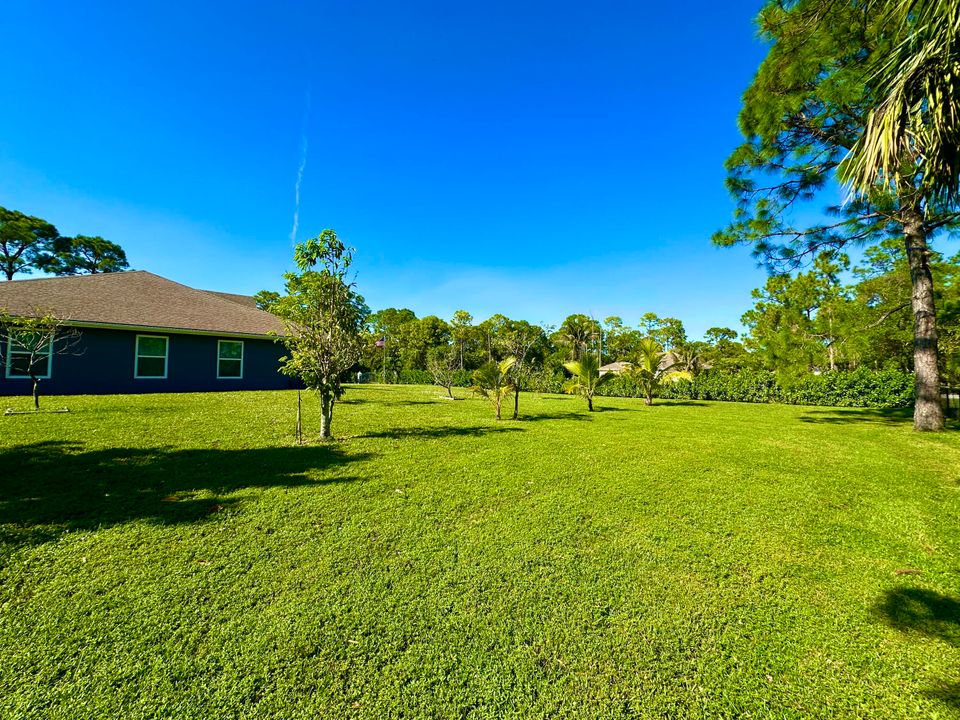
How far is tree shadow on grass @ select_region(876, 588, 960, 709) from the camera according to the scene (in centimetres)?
226

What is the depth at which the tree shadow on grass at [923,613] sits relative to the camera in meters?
2.26

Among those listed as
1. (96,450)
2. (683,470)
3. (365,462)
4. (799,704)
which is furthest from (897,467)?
(96,450)

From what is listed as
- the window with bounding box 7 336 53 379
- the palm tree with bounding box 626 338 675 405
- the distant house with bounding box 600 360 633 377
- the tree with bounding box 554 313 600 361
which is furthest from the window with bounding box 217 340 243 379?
the tree with bounding box 554 313 600 361

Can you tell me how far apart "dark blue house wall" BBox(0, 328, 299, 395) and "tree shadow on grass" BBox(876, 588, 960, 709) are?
1864 cm

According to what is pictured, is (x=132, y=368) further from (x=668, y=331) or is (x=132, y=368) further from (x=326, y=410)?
(x=668, y=331)

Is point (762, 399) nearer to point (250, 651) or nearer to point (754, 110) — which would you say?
point (754, 110)

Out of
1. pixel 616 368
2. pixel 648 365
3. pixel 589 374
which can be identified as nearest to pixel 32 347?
pixel 589 374

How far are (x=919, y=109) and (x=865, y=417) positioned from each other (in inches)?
499

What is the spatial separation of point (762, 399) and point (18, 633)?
73.7 ft

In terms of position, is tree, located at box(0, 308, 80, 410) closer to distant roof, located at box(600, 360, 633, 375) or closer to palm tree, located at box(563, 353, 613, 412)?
palm tree, located at box(563, 353, 613, 412)

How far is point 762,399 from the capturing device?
17859 mm

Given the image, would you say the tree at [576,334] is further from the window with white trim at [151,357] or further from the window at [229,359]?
the window with white trim at [151,357]

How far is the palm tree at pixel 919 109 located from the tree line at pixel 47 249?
138ft

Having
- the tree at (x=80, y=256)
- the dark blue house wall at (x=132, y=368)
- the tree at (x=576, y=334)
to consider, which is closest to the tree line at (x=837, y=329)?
the dark blue house wall at (x=132, y=368)
